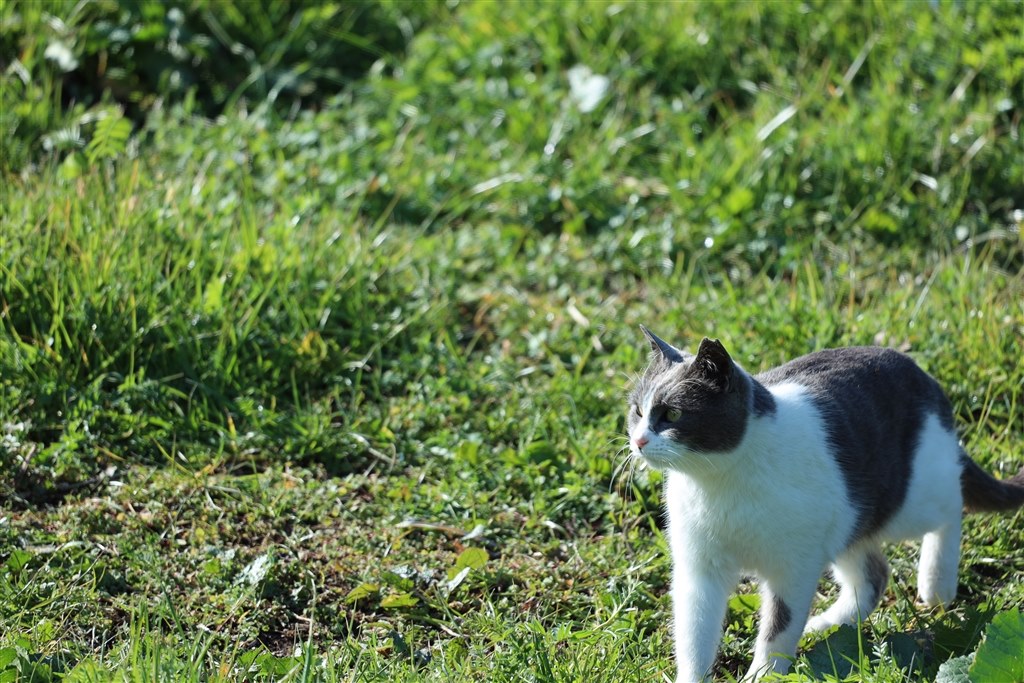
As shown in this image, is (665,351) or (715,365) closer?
(715,365)

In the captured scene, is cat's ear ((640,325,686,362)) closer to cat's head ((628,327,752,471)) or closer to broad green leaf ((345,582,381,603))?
cat's head ((628,327,752,471))

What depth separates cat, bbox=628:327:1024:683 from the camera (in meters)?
2.77

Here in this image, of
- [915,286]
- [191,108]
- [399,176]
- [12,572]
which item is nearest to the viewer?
[12,572]

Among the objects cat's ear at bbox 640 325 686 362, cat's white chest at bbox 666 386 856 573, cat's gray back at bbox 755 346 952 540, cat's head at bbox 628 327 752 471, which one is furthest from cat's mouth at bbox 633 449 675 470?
cat's gray back at bbox 755 346 952 540

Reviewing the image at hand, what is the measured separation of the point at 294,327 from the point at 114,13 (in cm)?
246

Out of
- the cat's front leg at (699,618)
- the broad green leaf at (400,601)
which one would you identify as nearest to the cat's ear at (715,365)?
the cat's front leg at (699,618)

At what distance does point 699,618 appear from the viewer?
2.87 meters

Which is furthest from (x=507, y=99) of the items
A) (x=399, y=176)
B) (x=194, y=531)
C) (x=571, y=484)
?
(x=194, y=531)

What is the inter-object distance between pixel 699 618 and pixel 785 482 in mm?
389

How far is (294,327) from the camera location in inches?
163

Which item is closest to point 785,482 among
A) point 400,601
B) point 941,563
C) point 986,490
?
point 941,563

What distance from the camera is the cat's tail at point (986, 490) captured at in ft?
10.5

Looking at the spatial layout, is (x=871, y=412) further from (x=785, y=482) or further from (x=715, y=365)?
(x=715, y=365)

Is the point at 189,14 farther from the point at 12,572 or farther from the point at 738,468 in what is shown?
the point at 738,468
